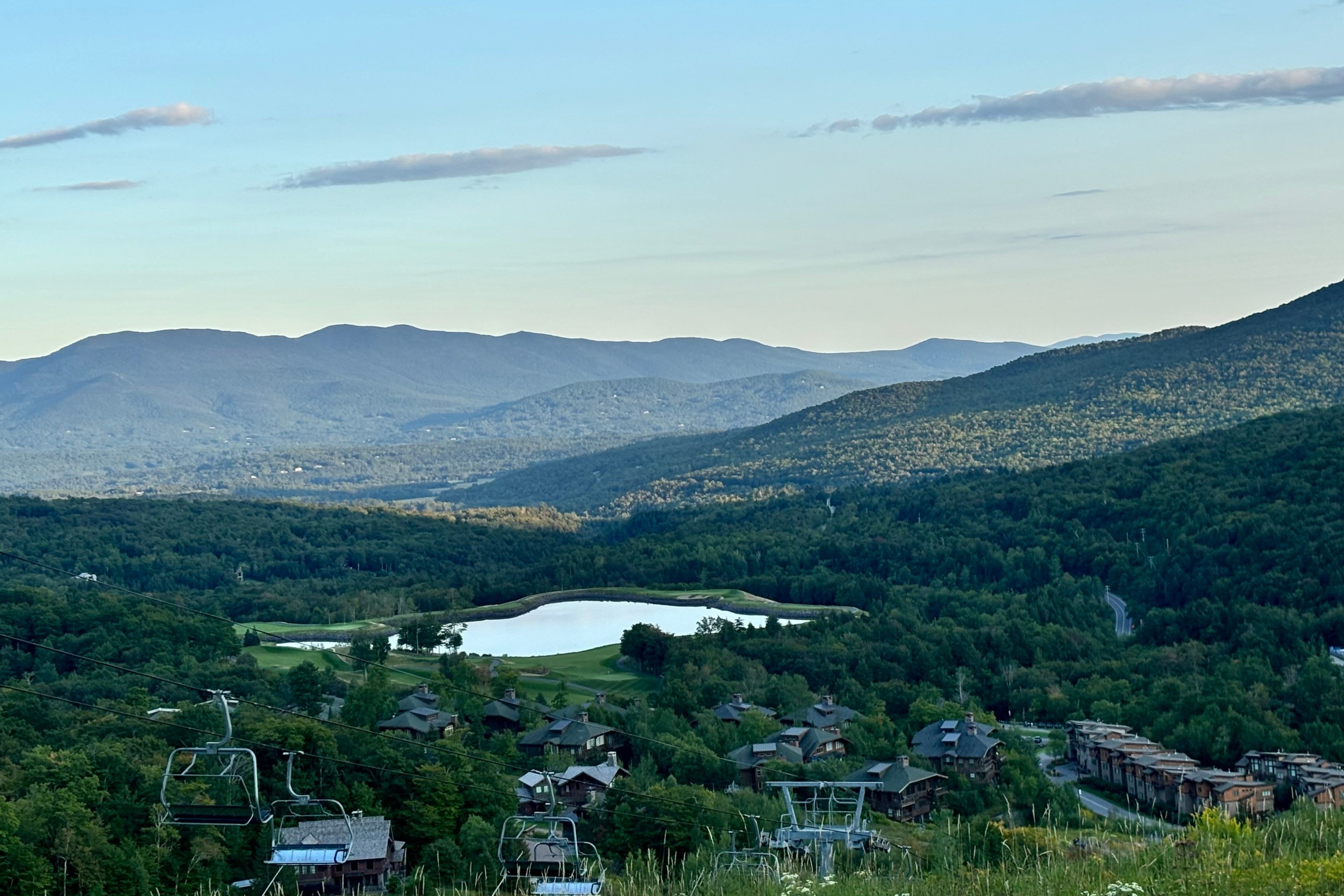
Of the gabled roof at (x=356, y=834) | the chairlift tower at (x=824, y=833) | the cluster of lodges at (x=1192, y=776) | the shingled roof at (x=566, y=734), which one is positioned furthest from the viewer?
the shingled roof at (x=566, y=734)

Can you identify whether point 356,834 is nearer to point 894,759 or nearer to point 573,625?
point 894,759

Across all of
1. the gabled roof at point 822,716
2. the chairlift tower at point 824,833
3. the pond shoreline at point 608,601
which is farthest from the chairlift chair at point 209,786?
the pond shoreline at point 608,601

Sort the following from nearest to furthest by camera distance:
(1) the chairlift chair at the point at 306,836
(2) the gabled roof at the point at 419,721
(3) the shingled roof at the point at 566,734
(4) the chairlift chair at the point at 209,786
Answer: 1. (1) the chairlift chair at the point at 306,836
2. (4) the chairlift chair at the point at 209,786
3. (3) the shingled roof at the point at 566,734
4. (2) the gabled roof at the point at 419,721

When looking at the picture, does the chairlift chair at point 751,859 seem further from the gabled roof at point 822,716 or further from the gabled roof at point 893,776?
the gabled roof at point 822,716

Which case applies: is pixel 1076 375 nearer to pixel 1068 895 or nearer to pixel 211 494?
pixel 211 494

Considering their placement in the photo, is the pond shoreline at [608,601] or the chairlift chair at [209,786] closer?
the chairlift chair at [209,786]

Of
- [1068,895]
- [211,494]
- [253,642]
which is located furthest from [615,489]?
[1068,895]

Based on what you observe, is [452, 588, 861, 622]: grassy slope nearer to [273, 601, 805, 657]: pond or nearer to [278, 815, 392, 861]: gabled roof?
[273, 601, 805, 657]: pond
